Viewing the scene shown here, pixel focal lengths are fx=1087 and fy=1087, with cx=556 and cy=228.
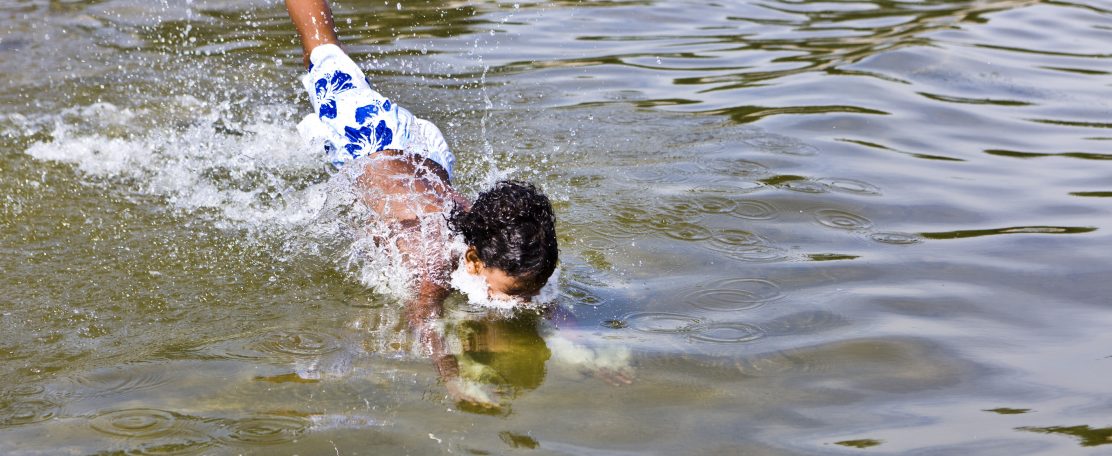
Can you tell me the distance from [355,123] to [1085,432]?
3.54 meters

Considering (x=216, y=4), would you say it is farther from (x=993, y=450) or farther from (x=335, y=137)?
(x=993, y=450)

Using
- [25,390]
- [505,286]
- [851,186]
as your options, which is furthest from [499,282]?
[851,186]

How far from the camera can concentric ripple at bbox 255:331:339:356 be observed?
147 inches

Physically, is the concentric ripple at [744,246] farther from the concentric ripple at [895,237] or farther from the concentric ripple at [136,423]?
the concentric ripple at [136,423]

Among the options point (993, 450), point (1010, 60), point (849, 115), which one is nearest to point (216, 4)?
point (849, 115)

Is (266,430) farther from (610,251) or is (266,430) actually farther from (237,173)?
(237,173)

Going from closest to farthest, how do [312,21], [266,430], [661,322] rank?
[266,430] → [661,322] → [312,21]

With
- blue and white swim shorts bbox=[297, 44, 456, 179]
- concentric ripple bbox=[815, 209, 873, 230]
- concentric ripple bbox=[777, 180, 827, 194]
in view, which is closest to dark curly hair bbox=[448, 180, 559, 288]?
blue and white swim shorts bbox=[297, 44, 456, 179]

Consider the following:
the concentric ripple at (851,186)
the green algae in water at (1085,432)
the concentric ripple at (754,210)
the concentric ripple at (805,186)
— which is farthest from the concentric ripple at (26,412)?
the concentric ripple at (851,186)

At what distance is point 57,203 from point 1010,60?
6559 mm

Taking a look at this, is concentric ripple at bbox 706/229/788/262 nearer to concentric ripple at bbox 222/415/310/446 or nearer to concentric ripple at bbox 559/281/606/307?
concentric ripple at bbox 559/281/606/307

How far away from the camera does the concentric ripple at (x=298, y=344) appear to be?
3744 mm

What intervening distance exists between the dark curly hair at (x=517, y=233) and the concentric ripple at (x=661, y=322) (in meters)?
0.37

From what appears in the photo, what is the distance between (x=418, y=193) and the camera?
15.7ft
